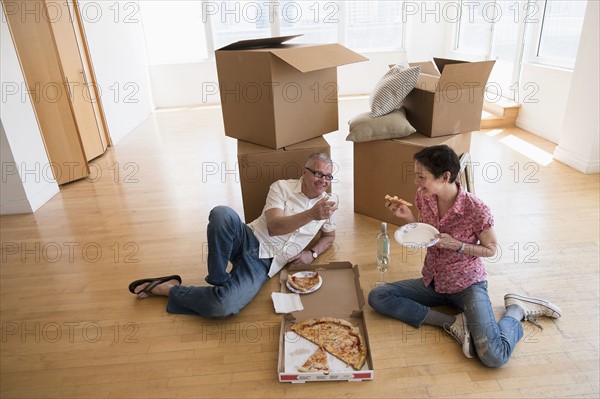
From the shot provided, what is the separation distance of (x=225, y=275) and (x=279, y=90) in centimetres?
106

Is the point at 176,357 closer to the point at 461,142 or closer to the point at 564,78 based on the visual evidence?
the point at 461,142

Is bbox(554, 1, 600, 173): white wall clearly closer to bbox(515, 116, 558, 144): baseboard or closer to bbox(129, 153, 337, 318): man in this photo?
bbox(515, 116, 558, 144): baseboard

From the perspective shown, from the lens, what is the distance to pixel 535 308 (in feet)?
6.23

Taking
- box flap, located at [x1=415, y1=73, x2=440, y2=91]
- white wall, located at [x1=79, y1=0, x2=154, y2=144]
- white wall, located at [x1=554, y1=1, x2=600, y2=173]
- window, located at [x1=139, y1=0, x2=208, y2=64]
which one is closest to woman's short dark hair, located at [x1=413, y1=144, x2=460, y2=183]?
box flap, located at [x1=415, y1=73, x2=440, y2=91]

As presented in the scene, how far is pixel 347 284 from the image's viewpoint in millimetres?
2172

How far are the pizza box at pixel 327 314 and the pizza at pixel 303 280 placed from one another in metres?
0.04

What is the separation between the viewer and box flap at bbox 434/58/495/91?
2454 mm

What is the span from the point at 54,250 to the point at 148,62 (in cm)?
478

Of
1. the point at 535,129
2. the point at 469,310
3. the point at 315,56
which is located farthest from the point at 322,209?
the point at 535,129

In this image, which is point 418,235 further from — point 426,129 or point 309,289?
point 426,129

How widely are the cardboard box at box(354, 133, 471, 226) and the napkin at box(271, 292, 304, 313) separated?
1.02m

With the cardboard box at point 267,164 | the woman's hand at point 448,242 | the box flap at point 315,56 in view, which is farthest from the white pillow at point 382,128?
the woman's hand at point 448,242

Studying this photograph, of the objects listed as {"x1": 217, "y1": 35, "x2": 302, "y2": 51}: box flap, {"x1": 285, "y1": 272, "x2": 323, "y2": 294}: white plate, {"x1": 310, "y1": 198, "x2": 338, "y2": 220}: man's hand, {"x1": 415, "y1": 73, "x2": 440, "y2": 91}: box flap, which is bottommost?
{"x1": 285, "y1": 272, "x2": 323, "y2": 294}: white plate

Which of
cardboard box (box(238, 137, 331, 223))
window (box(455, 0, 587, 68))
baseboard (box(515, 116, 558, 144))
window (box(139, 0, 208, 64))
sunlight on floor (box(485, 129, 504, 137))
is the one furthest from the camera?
window (box(139, 0, 208, 64))
